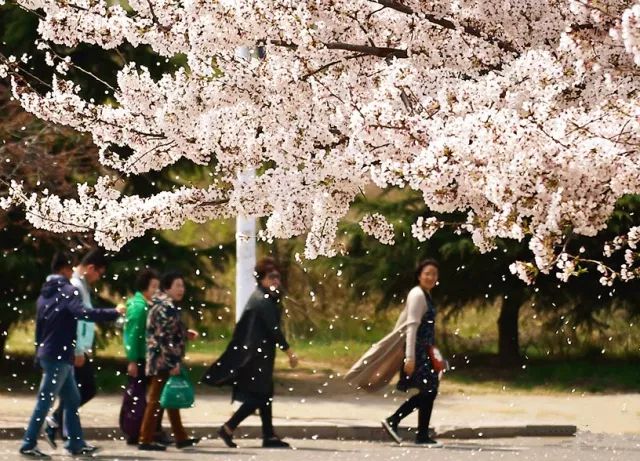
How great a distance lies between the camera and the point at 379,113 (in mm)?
9141

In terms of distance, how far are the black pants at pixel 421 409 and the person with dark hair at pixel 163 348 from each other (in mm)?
2004

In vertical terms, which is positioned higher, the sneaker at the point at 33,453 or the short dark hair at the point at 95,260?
the short dark hair at the point at 95,260

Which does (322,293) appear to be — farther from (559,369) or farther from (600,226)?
(600,226)

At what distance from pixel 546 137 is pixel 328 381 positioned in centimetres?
1575

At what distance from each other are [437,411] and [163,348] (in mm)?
5064

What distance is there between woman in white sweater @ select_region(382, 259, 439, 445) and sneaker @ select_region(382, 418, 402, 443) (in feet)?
0.86

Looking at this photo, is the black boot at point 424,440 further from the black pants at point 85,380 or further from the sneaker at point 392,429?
the black pants at point 85,380

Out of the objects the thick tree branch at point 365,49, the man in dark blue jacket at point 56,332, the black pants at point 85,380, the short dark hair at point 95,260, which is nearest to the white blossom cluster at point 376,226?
the thick tree branch at point 365,49

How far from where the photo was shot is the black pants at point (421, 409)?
15.6m

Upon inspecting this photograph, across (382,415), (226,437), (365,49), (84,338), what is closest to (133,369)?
(84,338)

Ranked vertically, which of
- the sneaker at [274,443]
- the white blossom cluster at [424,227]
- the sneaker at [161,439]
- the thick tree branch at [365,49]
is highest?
the thick tree branch at [365,49]

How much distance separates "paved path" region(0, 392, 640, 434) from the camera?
17.2 meters

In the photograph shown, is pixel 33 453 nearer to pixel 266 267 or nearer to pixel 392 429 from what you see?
pixel 266 267

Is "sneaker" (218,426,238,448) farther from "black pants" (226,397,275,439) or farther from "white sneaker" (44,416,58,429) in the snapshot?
"white sneaker" (44,416,58,429)
